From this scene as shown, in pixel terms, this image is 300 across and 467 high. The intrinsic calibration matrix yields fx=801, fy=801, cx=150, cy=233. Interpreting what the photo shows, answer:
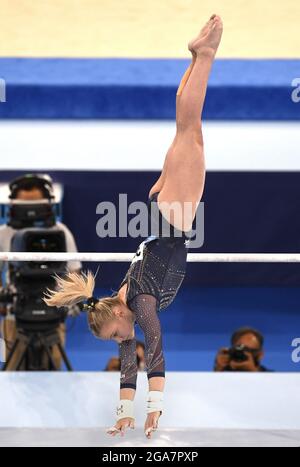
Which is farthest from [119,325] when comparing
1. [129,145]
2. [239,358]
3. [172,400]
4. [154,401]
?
[129,145]

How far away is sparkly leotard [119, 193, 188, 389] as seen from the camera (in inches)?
73.6

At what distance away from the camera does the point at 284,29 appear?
12.1 feet

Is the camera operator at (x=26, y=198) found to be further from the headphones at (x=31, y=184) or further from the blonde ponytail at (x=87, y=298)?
the blonde ponytail at (x=87, y=298)

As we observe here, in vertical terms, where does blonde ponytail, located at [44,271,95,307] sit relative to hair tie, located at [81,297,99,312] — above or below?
above

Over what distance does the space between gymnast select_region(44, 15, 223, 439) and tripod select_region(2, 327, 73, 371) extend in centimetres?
104

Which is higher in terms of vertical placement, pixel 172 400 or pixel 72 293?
pixel 72 293

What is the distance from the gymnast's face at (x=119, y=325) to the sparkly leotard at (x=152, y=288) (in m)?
0.02

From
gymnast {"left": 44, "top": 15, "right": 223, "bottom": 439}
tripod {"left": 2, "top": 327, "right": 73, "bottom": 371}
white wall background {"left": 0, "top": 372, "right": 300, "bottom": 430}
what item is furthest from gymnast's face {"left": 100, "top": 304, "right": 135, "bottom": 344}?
tripod {"left": 2, "top": 327, "right": 73, "bottom": 371}

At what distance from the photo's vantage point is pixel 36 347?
3.06 m

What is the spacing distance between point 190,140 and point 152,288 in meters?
0.37

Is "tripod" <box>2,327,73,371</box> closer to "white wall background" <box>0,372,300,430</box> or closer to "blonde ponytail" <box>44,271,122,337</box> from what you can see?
"white wall background" <box>0,372,300,430</box>

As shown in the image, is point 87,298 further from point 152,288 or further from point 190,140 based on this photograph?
point 190,140

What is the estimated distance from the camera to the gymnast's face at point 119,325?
6.24ft
